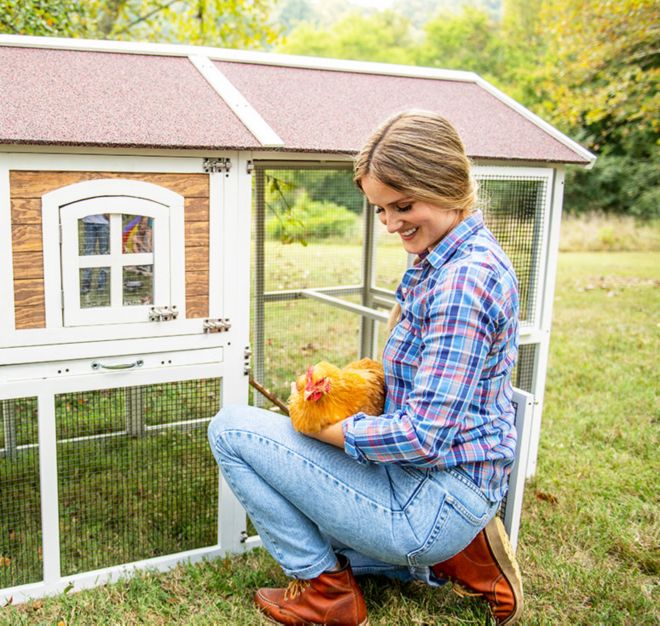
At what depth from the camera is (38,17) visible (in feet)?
13.3

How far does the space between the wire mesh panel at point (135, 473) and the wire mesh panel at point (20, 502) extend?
84mm

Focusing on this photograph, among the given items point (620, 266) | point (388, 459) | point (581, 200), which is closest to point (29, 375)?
point (388, 459)

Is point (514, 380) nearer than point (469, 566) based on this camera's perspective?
No

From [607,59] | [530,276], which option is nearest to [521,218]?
[530,276]

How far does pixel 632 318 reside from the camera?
6.52 meters

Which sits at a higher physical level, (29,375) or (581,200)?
(581,200)

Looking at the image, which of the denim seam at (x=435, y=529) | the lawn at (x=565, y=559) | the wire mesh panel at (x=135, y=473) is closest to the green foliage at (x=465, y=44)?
the lawn at (x=565, y=559)

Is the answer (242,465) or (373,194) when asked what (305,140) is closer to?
(373,194)

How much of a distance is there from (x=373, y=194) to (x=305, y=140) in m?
0.69

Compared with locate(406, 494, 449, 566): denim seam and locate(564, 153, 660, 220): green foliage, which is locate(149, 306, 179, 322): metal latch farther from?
locate(564, 153, 660, 220): green foliage

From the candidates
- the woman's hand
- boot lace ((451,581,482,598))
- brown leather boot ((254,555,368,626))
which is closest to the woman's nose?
the woman's hand

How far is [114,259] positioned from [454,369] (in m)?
1.08

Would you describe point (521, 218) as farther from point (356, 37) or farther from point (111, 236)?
point (356, 37)

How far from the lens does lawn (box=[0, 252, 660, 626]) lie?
88.1 inches
